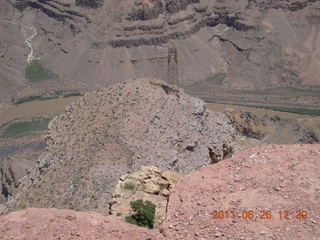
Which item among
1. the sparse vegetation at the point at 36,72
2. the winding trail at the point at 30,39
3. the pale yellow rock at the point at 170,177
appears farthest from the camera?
the winding trail at the point at 30,39

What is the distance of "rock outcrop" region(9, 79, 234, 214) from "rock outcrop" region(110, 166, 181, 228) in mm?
3959

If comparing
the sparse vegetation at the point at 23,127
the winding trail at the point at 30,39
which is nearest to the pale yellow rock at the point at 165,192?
the sparse vegetation at the point at 23,127

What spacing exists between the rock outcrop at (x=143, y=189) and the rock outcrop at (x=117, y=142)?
3.96 metres

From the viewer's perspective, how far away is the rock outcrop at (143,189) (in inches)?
1106

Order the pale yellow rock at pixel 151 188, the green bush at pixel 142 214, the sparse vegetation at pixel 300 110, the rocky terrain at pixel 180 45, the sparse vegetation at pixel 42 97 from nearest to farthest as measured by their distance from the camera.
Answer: the green bush at pixel 142 214 → the pale yellow rock at pixel 151 188 → the sparse vegetation at pixel 300 110 → the sparse vegetation at pixel 42 97 → the rocky terrain at pixel 180 45

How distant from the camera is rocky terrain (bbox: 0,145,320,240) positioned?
1680 cm

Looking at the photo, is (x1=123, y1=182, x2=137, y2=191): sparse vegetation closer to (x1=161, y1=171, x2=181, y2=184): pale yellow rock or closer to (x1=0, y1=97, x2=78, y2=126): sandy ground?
(x1=161, y1=171, x2=181, y2=184): pale yellow rock

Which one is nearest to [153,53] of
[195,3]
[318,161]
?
[195,3]

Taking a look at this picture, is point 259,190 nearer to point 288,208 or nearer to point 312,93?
point 288,208

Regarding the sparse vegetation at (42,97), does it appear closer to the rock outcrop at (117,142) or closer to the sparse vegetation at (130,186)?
the rock outcrop at (117,142)

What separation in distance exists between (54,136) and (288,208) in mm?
31779

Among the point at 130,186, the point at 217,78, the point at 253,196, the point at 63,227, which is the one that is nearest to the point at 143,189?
the point at 130,186

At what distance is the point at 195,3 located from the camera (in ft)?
461

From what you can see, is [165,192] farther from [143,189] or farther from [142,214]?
[142,214]
